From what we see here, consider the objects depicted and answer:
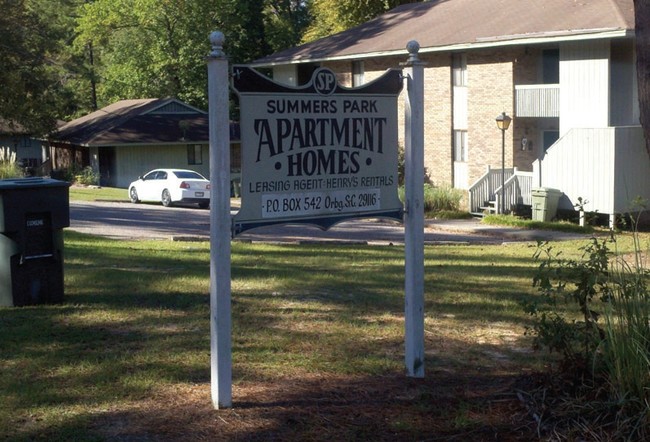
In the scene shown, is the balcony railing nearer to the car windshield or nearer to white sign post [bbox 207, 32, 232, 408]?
the car windshield

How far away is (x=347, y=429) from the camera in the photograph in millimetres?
5543

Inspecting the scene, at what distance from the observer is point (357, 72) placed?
126ft

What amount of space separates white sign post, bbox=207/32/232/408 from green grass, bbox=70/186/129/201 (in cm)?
3424

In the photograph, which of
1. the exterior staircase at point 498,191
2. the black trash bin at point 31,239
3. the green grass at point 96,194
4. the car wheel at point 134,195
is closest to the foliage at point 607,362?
the black trash bin at point 31,239

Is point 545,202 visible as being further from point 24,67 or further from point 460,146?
point 24,67

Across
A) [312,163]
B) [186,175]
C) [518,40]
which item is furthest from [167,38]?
[312,163]

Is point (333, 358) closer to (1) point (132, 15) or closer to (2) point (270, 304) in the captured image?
(2) point (270, 304)

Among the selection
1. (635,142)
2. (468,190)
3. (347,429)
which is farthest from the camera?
(468,190)

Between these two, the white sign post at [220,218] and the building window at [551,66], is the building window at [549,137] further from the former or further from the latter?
the white sign post at [220,218]

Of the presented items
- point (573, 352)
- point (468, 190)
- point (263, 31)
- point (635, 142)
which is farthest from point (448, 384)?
point (263, 31)

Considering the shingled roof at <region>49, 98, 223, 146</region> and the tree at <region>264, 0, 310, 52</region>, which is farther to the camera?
the tree at <region>264, 0, 310, 52</region>

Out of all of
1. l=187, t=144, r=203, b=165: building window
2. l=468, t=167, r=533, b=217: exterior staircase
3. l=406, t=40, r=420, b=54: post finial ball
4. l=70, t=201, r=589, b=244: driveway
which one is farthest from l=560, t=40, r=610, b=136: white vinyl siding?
l=187, t=144, r=203, b=165: building window

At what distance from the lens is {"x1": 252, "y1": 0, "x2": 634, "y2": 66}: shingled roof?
2833cm

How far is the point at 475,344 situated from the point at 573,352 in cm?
181
